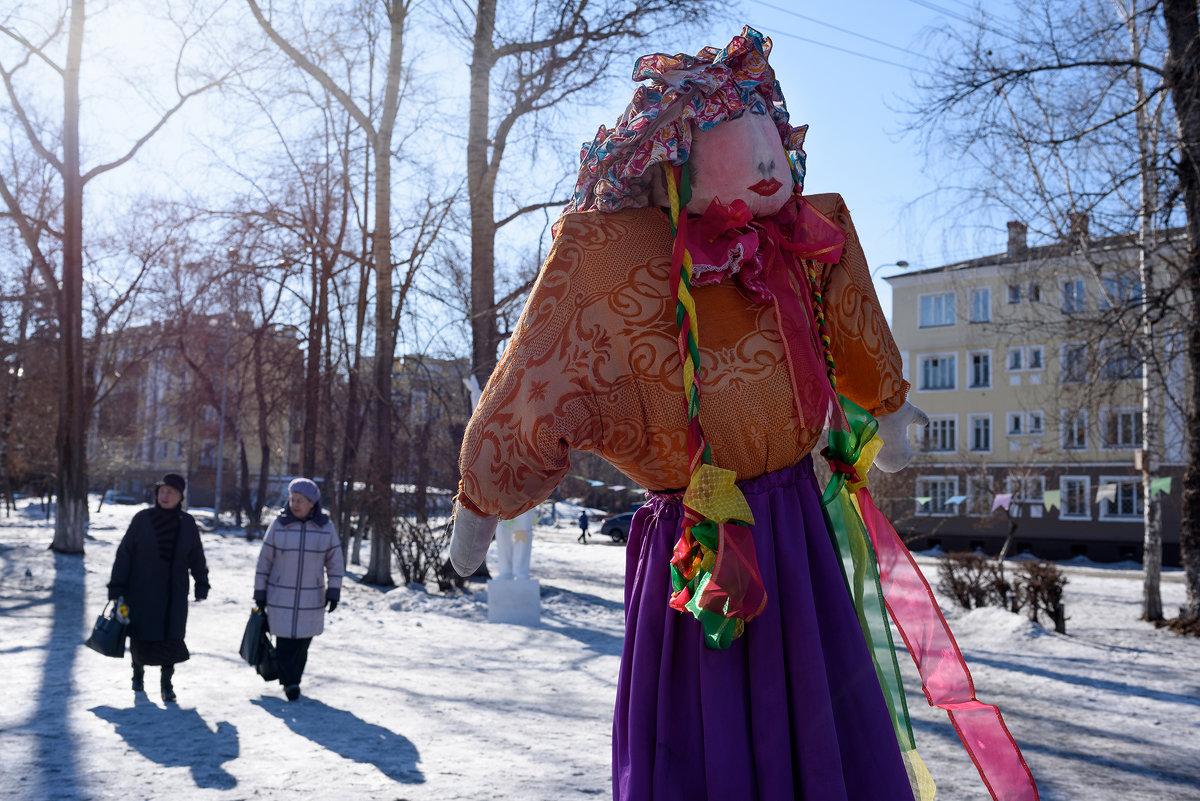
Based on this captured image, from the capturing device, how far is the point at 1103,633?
1137 cm

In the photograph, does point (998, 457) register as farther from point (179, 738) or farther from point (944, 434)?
point (179, 738)

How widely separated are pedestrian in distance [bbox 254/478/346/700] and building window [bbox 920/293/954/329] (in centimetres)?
3434

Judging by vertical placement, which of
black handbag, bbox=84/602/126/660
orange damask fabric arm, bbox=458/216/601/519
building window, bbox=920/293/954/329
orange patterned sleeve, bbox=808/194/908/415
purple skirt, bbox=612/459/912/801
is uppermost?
building window, bbox=920/293/954/329

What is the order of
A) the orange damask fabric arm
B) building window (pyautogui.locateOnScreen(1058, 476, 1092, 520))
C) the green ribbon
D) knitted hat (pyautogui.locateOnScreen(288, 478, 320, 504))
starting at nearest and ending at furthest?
the orange damask fabric arm → the green ribbon → knitted hat (pyautogui.locateOnScreen(288, 478, 320, 504)) → building window (pyautogui.locateOnScreen(1058, 476, 1092, 520))

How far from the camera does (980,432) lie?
121 feet

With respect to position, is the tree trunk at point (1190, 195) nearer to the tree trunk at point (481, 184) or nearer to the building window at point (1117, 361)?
the building window at point (1117, 361)

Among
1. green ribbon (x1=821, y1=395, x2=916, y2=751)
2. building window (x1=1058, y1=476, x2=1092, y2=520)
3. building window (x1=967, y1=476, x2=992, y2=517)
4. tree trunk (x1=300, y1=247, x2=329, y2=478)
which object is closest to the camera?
green ribbon (x1=821, y1=395, x2=916, y2=751)

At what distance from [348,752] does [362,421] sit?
13.6 m

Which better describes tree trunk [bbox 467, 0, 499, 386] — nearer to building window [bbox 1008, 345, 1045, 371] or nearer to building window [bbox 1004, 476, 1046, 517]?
building window [bbox 1004, 476, 1046, 517]

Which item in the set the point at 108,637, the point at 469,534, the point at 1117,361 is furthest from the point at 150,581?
the point at 1117,361

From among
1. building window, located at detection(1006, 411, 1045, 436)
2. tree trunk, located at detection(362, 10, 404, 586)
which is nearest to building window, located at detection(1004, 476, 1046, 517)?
building window, located at detection(1006, 411, 1045, 436)

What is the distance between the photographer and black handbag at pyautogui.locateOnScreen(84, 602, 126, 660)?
685cm

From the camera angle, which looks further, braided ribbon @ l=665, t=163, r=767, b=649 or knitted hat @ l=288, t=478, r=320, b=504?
knitted hat @ l=288, t=478, r=320, b=504

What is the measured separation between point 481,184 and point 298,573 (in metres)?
7.70
